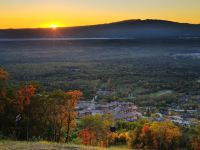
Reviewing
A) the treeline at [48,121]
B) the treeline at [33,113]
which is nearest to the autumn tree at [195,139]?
the treeline at [48,121]

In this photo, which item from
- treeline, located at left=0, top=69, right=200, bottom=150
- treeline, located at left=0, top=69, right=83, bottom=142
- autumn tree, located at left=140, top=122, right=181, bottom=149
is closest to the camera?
treeline, located at left=0, top=69, right=83, bottom=142

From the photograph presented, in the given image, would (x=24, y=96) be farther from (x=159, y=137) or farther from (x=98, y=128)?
(x=159, y=137)

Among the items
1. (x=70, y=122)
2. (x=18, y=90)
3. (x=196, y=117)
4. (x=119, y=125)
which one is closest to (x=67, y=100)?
(x=70, y=122)

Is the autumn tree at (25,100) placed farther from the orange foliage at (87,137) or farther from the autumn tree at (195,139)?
the autumn tree at (195,139)

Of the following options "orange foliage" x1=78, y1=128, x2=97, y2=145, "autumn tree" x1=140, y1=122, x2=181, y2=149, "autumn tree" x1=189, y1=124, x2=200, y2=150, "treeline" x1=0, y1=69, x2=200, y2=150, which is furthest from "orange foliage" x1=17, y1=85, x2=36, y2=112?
"autumn tree" x1=189, y1=124, x2=200, y2=150

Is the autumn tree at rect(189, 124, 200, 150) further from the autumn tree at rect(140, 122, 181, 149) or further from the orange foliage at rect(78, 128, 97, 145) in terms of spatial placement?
the orange foliage at rect(78, 128, 97, 145)

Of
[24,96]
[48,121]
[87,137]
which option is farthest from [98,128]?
[24,96]

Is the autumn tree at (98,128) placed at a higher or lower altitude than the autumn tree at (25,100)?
lower

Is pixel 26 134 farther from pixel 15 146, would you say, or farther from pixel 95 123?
pixel 95 123
